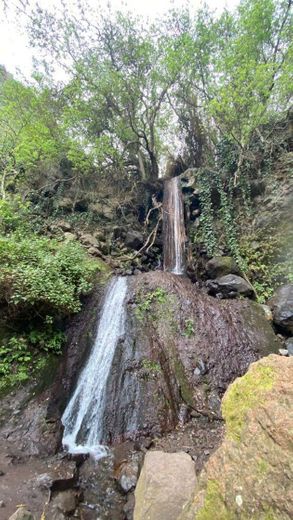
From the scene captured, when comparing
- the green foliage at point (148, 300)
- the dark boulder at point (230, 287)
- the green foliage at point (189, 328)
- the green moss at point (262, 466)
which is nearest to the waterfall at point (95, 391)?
the green foliage at point (148, 300)

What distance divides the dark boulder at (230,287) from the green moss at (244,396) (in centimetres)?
537

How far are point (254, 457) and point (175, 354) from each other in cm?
409

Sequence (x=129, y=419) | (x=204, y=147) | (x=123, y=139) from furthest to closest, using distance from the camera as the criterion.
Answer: (x=204, y=147) < (x=123, y=139) < (x=129, y=419)

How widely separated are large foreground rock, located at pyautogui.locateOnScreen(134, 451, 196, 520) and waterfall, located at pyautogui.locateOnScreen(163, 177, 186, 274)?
22.3 feet

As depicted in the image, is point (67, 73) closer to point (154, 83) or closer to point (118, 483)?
point (154, 83)

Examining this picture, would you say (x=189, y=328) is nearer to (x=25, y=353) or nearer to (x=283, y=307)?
(x=283, y=307)

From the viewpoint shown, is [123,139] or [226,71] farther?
[123,139]

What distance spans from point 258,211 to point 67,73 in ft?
32.8

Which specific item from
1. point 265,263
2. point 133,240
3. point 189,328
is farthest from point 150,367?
point 133,240

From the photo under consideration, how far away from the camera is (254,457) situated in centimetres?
141

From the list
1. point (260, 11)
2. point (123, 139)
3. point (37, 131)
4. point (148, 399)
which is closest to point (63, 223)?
point (37, 131)

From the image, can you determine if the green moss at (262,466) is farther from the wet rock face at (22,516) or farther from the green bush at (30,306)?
the green bush at (30,306)

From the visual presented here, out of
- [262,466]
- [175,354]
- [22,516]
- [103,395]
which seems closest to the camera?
[262,466]

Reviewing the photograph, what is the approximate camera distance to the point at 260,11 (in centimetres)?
928
